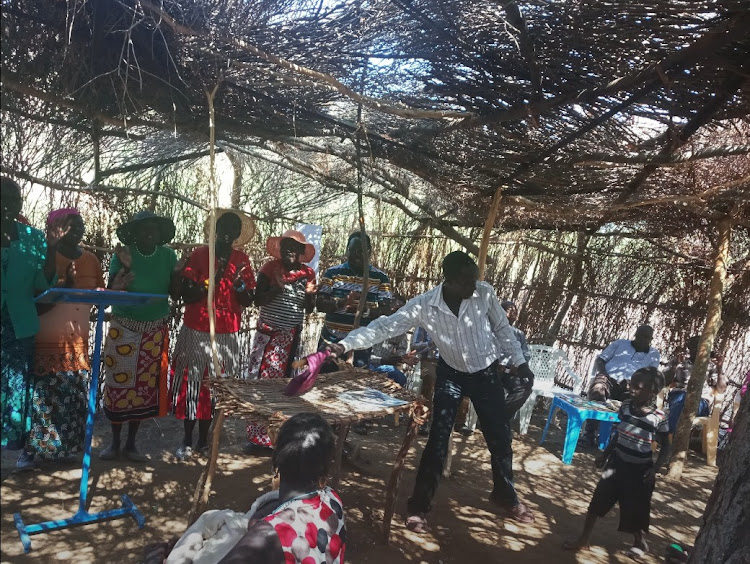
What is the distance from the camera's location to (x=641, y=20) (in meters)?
2.88

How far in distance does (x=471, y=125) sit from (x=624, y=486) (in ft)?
8.40

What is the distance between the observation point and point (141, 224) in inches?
168

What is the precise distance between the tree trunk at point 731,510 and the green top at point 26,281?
3309 mm

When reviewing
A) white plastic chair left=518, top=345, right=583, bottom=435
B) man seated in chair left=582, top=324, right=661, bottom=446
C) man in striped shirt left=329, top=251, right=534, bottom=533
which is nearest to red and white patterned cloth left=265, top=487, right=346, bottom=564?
man in striped shirt left=329, top=251, right=534, bottom=533

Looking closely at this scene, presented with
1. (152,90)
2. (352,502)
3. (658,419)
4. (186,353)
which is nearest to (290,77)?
(152,90)

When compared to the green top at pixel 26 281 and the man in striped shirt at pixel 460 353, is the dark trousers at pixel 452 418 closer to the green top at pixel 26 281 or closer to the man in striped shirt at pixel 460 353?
the man in striped shirt at pixel 460 353

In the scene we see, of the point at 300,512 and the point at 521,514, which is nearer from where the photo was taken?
the point at 300,512

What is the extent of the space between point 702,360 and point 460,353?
353cm

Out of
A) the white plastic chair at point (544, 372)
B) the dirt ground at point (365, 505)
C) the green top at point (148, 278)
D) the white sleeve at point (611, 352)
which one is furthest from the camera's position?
the white plastic chair at point (544, 372)

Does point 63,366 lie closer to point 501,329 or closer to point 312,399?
point 312,399

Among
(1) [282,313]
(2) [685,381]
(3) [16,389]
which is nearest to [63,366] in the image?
(3) [16,389]

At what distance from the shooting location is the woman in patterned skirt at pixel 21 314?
2.88 meters

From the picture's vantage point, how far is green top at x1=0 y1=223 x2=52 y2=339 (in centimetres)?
291

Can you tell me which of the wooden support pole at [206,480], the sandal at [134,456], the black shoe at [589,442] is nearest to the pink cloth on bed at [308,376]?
the wooden support pole at [206,480]
